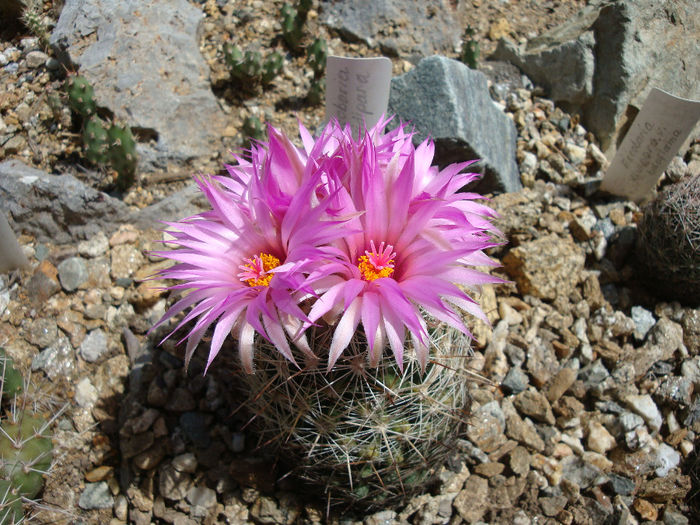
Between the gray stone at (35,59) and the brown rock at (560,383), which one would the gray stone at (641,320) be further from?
the gray stone at (35,59)

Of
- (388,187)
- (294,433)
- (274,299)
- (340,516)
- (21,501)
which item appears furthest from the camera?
(340,516)

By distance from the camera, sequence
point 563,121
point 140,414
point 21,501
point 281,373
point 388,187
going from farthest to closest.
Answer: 1. point 563,121
2. point 140,414
3. point 21,501
4. point 281,373
5. point 388,187

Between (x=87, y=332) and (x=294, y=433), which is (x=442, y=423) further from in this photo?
(x=87, y=332)

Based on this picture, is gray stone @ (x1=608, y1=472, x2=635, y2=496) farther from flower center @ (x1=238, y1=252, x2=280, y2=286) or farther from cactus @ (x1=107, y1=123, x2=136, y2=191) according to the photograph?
cactus @ (x1=107, y1=123, x2=136, y2=191)

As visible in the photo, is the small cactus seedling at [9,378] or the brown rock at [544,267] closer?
the small cactus seedling at [9,378]

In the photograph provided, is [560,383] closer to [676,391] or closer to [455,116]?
[676,391]

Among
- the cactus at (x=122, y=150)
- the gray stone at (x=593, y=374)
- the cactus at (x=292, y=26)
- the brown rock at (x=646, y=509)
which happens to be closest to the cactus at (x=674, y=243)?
the gray stone at (x=593, y=374)

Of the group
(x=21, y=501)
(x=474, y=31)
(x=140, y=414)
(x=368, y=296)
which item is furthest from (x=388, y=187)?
(x=474, y=31)
